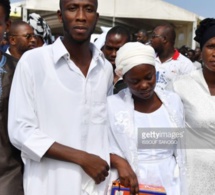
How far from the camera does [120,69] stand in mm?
2418

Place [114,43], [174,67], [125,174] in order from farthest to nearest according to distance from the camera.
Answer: [174,67], [114,43], [125,174]

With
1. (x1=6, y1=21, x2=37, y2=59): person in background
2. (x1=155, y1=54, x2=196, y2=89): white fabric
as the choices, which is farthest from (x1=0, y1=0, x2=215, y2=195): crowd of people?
(x1=155, y1=54, x2=196, y2=89): white fabric

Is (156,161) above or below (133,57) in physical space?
below

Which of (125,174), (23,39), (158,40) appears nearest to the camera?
(125,174)

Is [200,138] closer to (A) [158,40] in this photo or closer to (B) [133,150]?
(B) [133,150]

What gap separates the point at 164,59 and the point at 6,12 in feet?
11.0

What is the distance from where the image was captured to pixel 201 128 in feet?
8.65

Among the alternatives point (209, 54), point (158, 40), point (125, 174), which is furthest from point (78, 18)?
point (158, 40)

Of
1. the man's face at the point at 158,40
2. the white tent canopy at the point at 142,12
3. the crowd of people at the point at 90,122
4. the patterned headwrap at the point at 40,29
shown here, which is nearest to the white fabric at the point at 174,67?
the man's face at the point at 158,40

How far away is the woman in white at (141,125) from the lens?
228 centimetres

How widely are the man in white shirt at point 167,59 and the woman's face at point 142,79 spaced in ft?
6.98

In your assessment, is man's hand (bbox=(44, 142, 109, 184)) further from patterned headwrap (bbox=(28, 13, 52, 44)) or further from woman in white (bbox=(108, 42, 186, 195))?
patterned headwrap (bbox=(28, 13, 52, 44))

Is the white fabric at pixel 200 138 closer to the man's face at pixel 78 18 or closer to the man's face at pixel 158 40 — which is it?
the man's face at pixel 78 18

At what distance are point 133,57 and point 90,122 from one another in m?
0.52
